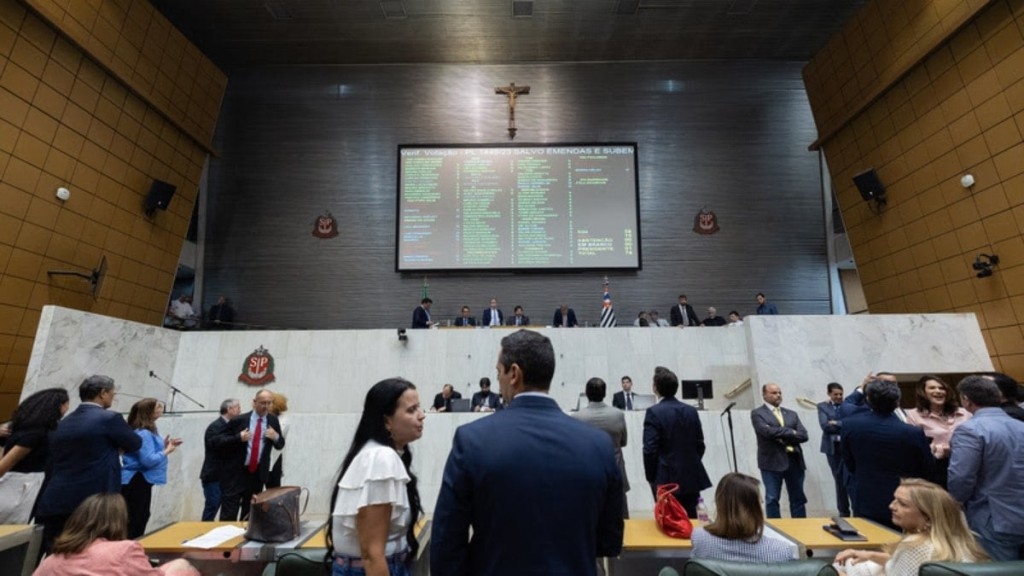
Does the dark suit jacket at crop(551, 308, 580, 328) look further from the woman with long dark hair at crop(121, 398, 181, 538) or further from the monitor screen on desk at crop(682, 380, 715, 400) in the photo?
the woman with long dark hair at crop(121, 398, 181, 538)

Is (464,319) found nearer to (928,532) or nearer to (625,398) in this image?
(625,398)

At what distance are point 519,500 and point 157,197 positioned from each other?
32.1ft

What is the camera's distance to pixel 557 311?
1120 centimetres

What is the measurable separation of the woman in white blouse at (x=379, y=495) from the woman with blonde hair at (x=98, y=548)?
838mm

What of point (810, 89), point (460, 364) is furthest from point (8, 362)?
point (810, 89)

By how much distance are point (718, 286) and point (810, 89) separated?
4389 millimetres

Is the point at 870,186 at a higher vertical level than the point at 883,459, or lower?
higher

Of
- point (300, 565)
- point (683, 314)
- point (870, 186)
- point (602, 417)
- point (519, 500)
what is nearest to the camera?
point (519, 500)

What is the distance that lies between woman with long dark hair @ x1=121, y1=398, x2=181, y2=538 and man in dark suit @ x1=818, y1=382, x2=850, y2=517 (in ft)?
18.0

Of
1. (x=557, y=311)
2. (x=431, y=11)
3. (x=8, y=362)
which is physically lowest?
(x=8, y=362)

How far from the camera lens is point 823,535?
266cm

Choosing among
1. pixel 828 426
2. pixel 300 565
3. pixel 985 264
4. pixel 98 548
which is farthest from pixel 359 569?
pixel 985 264

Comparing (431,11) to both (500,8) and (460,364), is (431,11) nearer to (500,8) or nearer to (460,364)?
(500,8)

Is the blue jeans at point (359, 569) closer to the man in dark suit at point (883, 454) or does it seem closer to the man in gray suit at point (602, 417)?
the man in gray suit at point (602, 417)
